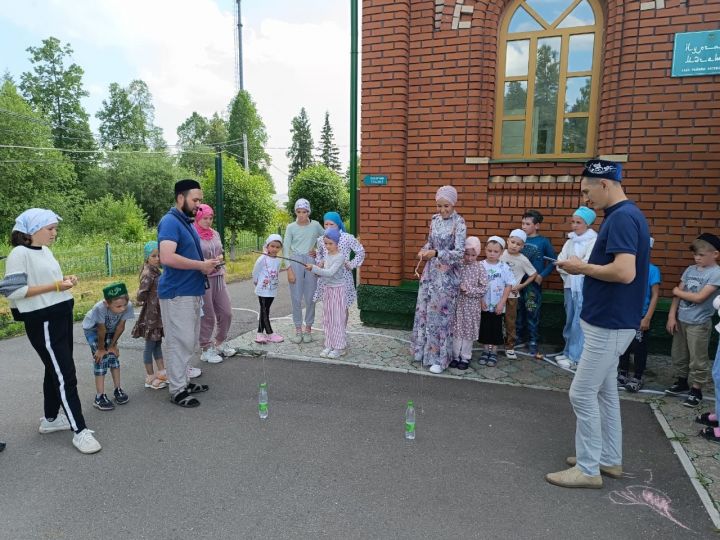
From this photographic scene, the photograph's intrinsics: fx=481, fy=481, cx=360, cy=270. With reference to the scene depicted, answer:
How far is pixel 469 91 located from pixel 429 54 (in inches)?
31.1

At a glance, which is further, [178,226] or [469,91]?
[469,91]

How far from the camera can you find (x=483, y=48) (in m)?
6.44

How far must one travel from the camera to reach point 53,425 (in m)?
4.13

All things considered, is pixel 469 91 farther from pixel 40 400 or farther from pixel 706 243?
pixel 40 400

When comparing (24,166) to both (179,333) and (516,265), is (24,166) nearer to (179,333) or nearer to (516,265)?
(179,333)

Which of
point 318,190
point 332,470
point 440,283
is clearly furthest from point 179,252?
point 318,190

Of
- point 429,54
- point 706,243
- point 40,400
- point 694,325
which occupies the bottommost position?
point 40,400

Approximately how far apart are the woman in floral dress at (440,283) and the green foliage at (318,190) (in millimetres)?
22697

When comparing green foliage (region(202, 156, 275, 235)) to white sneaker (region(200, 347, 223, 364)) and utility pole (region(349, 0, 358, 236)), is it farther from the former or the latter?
white sneaker (region(200, 347, 223, 364))

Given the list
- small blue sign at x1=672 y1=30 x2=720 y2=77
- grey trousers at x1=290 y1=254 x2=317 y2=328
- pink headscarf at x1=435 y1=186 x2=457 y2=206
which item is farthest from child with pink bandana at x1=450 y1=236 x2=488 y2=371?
small blue sign at x1=672 y1=30 x2=720 y2=77

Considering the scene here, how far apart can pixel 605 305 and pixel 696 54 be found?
4.41 meters

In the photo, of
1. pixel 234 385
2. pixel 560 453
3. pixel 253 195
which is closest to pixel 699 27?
pixel 560 453

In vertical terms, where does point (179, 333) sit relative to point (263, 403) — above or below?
above

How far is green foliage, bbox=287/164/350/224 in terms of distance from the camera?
92.2ft
